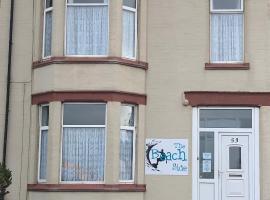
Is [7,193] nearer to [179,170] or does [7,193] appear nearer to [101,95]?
[101,95]

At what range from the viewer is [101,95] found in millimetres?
15547

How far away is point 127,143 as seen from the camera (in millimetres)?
15938

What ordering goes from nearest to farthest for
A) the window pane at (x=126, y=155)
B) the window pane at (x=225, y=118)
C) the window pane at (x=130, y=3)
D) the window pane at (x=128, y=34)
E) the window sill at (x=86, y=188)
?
the window sill at (x=86, y=188), the window pane at (x=126, y=155), the window pane at (x=225, y=118), the window pane at (x=128, y=34), the window pane at (x=130, y=3)

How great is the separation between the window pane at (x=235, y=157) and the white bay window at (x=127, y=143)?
102 inches

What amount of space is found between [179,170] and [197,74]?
8.52 feet

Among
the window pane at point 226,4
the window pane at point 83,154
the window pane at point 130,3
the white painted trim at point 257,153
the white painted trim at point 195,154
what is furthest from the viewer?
the window pane at point 226,4

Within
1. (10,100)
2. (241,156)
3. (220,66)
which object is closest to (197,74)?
(220,66)

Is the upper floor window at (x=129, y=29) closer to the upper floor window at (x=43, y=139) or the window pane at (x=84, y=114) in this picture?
the window pane at (x=84, y=114)

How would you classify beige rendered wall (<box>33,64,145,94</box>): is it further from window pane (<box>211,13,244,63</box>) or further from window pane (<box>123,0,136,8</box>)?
window pane (<box>211,13,244,63</box>)

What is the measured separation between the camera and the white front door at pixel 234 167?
627 inches

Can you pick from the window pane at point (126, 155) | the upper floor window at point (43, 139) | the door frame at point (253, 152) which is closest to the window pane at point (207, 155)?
the door frame at point (253, 152)

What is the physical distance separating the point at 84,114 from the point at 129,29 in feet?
8.72

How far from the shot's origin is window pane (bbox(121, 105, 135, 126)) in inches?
626

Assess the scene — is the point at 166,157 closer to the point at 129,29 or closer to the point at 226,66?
the point at 226,66
